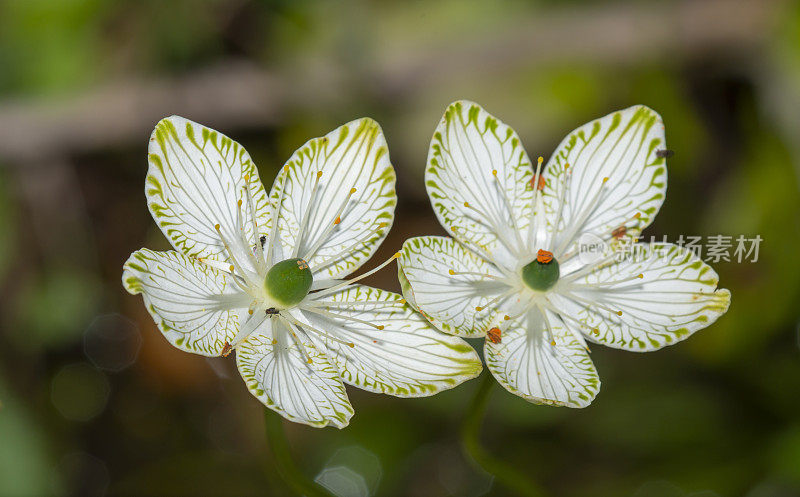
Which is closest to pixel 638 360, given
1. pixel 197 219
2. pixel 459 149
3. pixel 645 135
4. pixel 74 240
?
pixel 645 135

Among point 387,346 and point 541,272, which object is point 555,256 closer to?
point 541,272

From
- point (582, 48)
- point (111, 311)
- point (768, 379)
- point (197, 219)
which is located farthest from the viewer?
point (582, 48)

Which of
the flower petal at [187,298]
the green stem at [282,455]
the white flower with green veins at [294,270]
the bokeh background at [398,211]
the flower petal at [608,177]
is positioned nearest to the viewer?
the flower petal at [187,298]

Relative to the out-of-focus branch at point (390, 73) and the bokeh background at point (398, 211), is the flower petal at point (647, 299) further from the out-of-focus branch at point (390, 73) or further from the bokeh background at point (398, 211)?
the out-of-focus branch at point (390, 73)

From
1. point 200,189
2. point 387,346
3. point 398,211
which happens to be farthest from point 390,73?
point 387,346

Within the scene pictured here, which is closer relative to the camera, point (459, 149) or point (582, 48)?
point (459, 149)

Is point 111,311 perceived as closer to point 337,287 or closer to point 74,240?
point 74,240

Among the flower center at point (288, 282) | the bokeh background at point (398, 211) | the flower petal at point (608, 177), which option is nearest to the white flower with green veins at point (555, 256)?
the flower petal at point (608, 177)
